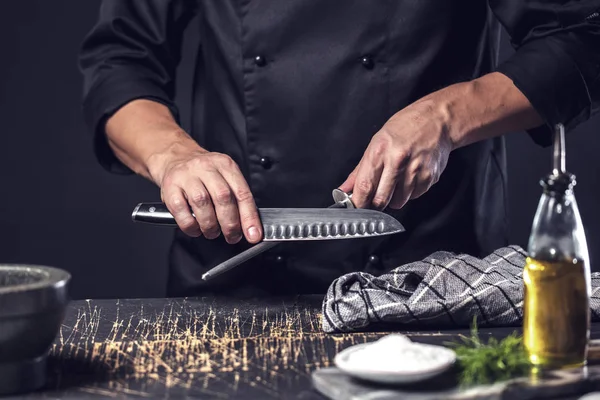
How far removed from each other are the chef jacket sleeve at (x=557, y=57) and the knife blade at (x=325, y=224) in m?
0.34

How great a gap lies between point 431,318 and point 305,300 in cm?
24

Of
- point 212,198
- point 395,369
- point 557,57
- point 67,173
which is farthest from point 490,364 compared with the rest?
point 67,173

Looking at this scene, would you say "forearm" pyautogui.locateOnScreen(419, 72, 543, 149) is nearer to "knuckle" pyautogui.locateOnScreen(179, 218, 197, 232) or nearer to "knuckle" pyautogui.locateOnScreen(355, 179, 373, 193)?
"knuckle" pyautogui.locateOnScreen(355, 179, 373, 193)

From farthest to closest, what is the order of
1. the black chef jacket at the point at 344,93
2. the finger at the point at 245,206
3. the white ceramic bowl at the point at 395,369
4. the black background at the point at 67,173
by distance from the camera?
the black background at the point at 67,173 < the black chef jacket at the point at 344,93 < the finger at the point at 245,206 < the white ceramic bowl at the point at 395,369

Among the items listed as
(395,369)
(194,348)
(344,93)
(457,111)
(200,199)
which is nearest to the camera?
(395,369)

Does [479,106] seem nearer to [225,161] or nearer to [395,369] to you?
[225,161]

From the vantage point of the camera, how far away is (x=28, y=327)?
0.96 m

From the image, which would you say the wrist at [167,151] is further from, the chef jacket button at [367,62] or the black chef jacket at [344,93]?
the chef jacket button at [367,62]

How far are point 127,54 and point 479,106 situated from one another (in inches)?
24.2

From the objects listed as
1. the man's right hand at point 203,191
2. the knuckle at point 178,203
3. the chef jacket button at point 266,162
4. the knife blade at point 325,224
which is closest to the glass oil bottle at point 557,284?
the knife blade at point 325,224

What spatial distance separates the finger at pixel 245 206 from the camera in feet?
4.34

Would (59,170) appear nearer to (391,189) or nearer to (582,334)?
(391,189)

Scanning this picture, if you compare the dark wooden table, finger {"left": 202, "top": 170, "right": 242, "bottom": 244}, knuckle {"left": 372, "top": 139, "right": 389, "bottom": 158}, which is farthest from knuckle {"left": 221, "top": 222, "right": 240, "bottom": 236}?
knuckle {"left": 372, "top": 139, "right": 389, "bottom": 158}

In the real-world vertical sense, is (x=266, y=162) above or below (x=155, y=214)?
above
